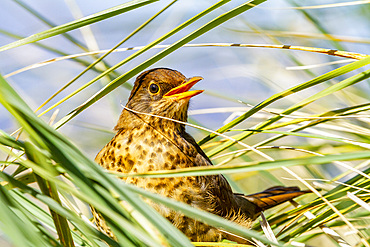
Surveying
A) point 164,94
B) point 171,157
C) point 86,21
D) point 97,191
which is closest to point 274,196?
point 171,157

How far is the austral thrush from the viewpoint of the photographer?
265 centimetres

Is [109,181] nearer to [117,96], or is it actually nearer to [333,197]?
[333,197]

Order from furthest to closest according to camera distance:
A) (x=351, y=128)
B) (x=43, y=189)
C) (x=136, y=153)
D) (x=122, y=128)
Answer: (x=122, y=128) → (x=136, y=153) → (x=351, y=128) → (x=43, y=189)

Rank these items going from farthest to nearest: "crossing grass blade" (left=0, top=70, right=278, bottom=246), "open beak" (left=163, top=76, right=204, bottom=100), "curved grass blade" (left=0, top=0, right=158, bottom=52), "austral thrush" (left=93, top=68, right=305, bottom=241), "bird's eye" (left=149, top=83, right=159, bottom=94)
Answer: "bird's eye" (left=149, top=83, right=159, bottom=94) → "open beak" (left=163, top=76, right=204, bottom=100) → "austral thrush" (left=93, top=68, right=305, bottom=241) → "curved grass blade" (left=0, top=0, right=158, bottom=52) → "crossing grass blade" (left=0, top=70, right=278, bottom=246)

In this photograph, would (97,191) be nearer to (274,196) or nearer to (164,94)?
(164,94)

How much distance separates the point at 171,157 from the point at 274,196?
81cm

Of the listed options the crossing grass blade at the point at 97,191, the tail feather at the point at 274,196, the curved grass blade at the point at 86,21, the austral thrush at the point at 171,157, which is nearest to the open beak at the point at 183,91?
the austral thrush at the point at 171,157

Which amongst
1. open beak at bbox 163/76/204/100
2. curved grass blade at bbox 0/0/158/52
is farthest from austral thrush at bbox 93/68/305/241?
curved grass blade at bbox 0/0/158/52

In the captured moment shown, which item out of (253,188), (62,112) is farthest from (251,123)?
(62,112)

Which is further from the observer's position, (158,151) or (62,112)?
(62,112)

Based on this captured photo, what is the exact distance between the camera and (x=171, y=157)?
2.75 m

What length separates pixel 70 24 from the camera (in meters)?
1.73

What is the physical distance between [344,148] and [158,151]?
979 mm

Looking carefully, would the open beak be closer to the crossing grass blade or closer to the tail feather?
the tail feather
